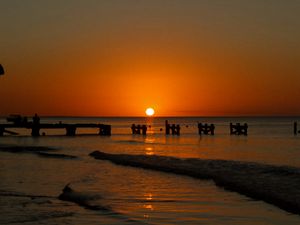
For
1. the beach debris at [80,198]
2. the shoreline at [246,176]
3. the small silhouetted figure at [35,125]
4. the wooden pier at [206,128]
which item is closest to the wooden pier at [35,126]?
the small silhouetted figure at [35,125]

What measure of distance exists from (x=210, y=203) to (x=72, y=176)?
8091mm

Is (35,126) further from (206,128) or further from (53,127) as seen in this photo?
(206,128)

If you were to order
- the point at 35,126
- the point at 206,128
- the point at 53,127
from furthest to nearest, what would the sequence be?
the point at 206,128
the point at 35,126
the point at 53,127

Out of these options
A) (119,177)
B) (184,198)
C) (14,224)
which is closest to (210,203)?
(184,198)

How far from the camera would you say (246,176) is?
69.2 ft

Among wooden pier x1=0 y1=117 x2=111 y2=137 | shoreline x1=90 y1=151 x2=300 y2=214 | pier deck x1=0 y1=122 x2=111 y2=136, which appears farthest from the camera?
pier deck x1=0 y1=122 x2=111 y2=136

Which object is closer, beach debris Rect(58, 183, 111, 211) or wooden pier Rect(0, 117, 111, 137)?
beach debris Rect(58, 183, 111, 211)

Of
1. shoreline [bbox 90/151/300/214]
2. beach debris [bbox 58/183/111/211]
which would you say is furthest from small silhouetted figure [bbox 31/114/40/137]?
beach debris [bbox 58/183/111/211]

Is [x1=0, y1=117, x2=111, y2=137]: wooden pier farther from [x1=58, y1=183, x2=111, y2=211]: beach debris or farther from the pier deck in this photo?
[x1=58, y1=183, x2=111, y2=211]: beach debris

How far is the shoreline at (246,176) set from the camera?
1535cm

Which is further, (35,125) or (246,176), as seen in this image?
(35,125)

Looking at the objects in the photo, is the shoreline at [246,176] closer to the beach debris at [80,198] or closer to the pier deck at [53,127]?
the beach debris at [80,198]

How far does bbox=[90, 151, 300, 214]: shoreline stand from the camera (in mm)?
15352

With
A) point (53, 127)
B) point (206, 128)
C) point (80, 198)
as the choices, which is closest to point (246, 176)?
point (80, 198)
